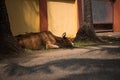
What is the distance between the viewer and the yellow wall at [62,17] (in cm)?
1950

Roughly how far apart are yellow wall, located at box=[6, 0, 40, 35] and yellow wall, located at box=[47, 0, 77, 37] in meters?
1.04

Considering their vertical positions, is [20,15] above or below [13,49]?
above

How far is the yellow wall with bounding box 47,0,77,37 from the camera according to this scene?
768 inches

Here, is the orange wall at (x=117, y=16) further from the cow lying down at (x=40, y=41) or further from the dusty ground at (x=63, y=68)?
the dusty ground at (x=63, y=68)

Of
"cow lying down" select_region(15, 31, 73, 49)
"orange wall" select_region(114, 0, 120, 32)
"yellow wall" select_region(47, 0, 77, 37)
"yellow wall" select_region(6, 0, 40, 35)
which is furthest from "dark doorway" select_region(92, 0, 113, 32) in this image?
"cow lying down" select_region(15, 31, 73, 49)

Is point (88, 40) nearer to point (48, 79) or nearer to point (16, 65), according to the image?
point (16, 65)

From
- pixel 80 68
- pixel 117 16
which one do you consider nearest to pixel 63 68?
pixel 80 68

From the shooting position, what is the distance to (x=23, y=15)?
1784 cm

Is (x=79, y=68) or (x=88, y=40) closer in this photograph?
(x=79, y=68)

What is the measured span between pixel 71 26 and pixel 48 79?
12068mm

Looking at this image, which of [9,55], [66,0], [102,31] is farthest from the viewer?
[102,31]

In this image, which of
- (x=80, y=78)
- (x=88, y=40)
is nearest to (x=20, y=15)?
(x=88, y=40)

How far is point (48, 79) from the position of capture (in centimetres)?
897

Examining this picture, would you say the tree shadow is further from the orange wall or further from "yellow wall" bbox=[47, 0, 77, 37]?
the orange wall
